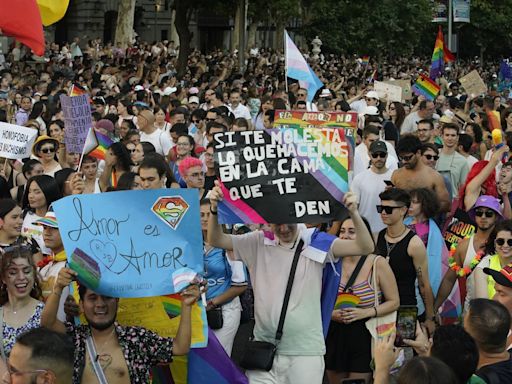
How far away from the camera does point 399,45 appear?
62.3m

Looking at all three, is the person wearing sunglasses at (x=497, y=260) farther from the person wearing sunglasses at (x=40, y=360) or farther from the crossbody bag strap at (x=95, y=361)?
the person wearing sunglasses at (x=40, y=360)

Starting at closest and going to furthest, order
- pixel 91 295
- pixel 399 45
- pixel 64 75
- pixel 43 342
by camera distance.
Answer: pixel 43 342 < pixel 91 295 < pixel 64 75 < pixel 399 45

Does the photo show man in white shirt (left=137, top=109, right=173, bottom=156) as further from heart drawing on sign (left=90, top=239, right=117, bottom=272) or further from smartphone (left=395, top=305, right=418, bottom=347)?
heart drawing on sign (left=90, top=239, right=117, bottom=272)

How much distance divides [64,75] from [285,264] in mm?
18775

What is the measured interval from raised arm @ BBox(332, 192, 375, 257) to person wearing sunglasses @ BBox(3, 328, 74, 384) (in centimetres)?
191

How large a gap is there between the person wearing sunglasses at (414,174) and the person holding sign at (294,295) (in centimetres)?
359

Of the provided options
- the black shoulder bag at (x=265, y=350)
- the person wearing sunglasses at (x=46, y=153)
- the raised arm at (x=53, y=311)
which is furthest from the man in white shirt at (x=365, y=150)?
the raised arm at (x=53, y=311)

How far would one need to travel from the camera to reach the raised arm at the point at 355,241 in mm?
6148

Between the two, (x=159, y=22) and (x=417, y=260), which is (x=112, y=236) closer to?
(x=417, y=260)

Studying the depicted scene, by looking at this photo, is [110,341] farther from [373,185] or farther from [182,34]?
[182,34]

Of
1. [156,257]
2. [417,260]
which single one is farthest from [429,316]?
A: [156,257]

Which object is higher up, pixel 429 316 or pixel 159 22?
pixel 159 22

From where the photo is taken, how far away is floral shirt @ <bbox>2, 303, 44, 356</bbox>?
569 cm

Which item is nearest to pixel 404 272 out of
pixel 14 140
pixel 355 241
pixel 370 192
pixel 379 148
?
pixel 355 241
